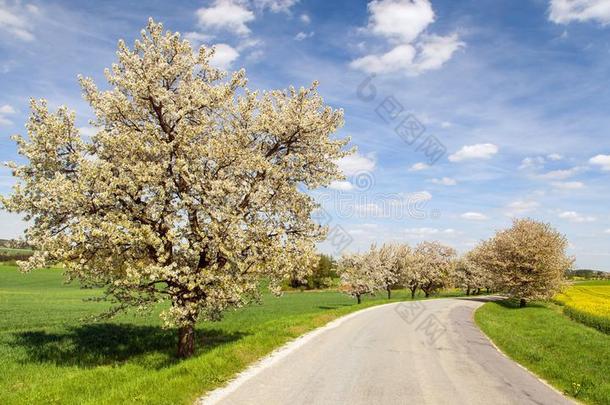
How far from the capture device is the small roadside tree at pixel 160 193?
46.0 ft

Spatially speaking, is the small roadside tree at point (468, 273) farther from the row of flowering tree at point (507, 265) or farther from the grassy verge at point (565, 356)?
the grassy verge at point (565, 356)

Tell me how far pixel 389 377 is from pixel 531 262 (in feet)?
139

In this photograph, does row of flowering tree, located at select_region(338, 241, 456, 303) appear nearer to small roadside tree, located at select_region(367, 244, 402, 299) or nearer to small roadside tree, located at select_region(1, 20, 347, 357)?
small roadside tree, located at select_region(367, 244, 402, 299)

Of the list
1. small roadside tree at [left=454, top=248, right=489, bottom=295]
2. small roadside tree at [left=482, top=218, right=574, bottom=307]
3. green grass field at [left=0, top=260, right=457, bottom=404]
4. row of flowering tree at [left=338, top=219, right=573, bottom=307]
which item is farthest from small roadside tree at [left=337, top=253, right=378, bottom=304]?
small roadside tree at [left=454, top=248, right=489, bottom=295]

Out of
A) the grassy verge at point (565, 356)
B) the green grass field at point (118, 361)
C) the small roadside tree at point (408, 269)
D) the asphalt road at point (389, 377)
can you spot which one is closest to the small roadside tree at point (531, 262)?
the grassy verge at point (565, 356)

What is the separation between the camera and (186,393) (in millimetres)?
10195

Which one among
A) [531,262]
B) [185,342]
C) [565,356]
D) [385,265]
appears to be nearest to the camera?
[185,342]

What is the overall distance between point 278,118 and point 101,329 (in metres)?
17.3

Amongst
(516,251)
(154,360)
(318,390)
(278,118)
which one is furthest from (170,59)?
(516,251)

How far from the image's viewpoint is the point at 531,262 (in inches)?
1925

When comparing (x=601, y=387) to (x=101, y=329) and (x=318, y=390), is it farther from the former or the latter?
(x=101, y=329)

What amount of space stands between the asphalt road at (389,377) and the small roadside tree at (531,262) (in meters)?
31.6

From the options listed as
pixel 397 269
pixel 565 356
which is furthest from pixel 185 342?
pixel 397 269

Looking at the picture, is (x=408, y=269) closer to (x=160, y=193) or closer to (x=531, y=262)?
(x=531, y=262)
